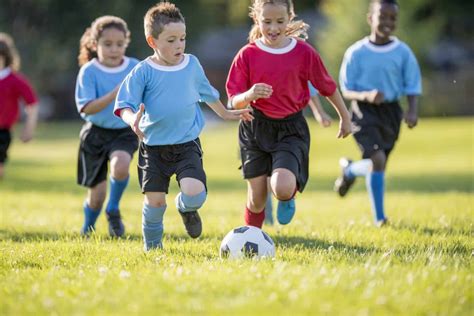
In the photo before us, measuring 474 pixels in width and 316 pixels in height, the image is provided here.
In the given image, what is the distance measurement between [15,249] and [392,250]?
3157mm

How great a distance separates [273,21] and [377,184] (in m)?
3.05

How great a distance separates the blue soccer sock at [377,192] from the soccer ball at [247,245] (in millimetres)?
3119

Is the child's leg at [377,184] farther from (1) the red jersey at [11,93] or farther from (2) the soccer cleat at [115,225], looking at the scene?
(1) the red jersey at [11,93]

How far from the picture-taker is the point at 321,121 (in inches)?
310

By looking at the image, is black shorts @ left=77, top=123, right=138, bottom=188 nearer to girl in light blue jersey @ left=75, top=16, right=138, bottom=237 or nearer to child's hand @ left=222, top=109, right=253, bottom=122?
girl in light blue jersey @ left=75, top=16, right=138, bottom=237

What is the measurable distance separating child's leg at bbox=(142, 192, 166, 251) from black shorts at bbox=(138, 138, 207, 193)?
65 millimetres

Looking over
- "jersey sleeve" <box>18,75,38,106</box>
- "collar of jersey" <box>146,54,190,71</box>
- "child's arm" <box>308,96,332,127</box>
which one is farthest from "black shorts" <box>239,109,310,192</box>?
"jersey sleeve" <box>18,75,38,106</box>

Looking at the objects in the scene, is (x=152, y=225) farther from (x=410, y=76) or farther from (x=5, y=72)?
(x=5, y=72)

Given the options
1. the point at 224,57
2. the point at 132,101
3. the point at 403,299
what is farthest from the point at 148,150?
the point at 224,57

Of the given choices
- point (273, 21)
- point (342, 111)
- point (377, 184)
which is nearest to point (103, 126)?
point (273, 21)

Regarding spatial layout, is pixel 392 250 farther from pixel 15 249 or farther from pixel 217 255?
pixel 15 249

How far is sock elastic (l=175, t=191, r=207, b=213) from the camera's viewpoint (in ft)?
21.5

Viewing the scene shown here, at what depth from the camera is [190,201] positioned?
6.59 metres

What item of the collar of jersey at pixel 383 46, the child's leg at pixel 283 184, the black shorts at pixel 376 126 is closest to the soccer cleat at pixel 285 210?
the child's leg at pixel 283 184
